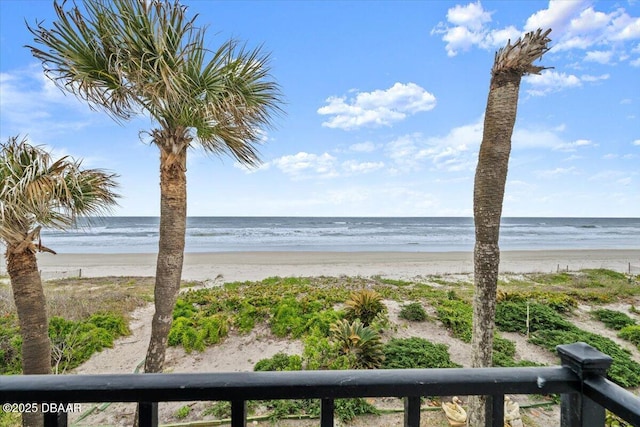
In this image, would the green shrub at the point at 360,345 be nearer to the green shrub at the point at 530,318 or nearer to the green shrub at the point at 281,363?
the green shrub at the point at 281,363

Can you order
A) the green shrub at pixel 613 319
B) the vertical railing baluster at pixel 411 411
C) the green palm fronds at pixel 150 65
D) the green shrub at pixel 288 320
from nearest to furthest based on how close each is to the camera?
the vertical railing baluster at pixel 411 411
the green palm fronds at pixel 150 65
the green shrub at pixel 288 320
the green shrub at pixel 613 319

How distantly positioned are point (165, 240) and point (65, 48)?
198 cm

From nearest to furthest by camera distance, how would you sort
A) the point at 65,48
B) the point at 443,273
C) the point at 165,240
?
Answer: 1. the point at 65,48
2. the point at 165,240
3. the point at 443,273

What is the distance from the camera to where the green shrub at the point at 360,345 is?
184 inches

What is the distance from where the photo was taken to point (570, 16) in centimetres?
466

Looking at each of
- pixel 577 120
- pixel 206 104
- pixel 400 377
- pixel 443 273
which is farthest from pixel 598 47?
pixel 400 377

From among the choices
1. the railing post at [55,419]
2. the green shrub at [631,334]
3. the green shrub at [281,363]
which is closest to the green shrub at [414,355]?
the green shrub at [281,363]

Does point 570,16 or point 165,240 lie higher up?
point 570,16

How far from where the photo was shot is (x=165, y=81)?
8.93 ft

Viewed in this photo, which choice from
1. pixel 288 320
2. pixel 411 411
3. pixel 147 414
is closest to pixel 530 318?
pixel 288 320

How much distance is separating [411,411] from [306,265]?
1525cm

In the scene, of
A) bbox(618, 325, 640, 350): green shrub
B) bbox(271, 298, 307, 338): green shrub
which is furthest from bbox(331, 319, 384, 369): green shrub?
bbox(618, 325, 640, 350): green shrub

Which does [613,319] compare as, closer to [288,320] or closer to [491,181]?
[491,181]

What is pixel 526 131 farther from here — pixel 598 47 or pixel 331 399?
pixel 331 399
